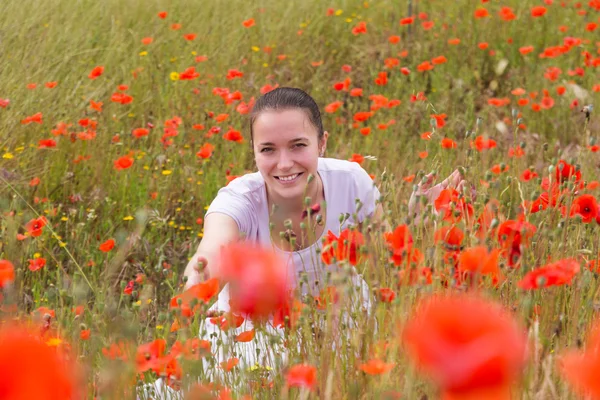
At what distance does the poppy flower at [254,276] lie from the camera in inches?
43.5

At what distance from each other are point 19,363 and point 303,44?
17.6 feet

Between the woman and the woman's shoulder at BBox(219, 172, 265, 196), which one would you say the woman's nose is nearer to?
the woman

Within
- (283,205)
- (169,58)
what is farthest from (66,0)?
(283,205)

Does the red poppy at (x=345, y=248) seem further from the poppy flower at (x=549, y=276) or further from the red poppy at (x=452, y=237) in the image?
the poppy flower at (x=549, y=276)

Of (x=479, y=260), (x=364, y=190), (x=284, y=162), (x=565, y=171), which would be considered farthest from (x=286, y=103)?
(x=479, y=260)

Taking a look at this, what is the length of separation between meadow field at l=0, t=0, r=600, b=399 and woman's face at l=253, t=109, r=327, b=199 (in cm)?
32

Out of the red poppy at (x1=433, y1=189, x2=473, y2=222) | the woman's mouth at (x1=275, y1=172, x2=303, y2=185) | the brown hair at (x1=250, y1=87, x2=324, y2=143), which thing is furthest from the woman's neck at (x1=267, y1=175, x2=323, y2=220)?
the red poppy at (x1=433, y1=189, x2=473, y2=222)

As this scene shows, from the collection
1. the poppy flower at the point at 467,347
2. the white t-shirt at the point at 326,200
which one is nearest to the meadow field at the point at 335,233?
the poppy flower at the point at 467,347

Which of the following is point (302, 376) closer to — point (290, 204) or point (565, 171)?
point (565, 171)

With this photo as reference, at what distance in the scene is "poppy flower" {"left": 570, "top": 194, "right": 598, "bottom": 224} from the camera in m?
1.78

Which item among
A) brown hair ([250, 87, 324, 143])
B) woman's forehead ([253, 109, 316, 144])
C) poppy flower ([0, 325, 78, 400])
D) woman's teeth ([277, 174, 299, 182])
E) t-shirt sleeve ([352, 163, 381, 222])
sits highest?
brown hair ([250, 87, 324, 143])

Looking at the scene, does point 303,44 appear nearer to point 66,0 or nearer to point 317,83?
point 317,83

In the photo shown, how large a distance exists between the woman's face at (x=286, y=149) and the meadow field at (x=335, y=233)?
32 centimetres

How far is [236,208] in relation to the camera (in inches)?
100
